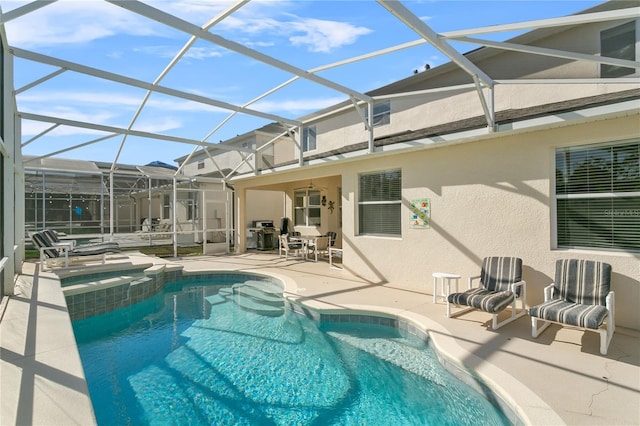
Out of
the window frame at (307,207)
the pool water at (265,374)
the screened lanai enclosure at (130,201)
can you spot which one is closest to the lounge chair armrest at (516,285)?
the pool water at (265,374)

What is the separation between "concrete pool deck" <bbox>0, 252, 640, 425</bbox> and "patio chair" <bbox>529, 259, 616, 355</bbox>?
0.33 meters

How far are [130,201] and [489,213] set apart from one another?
962 inches

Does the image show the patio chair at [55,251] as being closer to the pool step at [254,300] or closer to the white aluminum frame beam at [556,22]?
the pool step at [254,300]

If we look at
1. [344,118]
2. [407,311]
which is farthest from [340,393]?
[344,118]

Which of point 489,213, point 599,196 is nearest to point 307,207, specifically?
point 489,213

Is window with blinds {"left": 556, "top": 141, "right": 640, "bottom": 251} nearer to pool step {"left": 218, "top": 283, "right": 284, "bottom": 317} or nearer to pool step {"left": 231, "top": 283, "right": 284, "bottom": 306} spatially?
pool step {"left": 218, "top": 283, "right": 284, "bottom": 317}

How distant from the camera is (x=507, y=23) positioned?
159 inches

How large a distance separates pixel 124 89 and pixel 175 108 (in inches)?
49.5

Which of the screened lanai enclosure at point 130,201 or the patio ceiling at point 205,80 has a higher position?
the patio ceiling at point 205,80

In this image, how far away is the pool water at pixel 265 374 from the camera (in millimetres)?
3555

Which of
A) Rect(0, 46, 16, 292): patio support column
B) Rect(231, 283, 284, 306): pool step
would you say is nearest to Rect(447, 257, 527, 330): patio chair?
Rect(231, 283, 284, 306): pool step

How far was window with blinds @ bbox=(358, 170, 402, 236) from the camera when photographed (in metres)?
8.15

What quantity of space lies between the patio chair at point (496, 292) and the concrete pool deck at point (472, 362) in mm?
242

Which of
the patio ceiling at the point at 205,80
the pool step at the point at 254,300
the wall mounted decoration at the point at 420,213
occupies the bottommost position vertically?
the pool step at the point at 254,300
